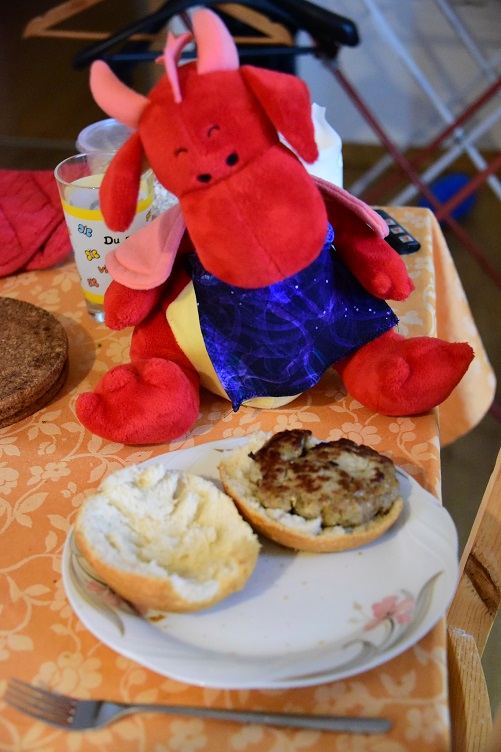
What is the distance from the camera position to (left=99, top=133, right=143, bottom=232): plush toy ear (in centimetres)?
60

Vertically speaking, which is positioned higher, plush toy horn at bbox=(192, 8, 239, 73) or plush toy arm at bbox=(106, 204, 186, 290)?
plush toy horn at bbox=(192, 8, 239, 73)

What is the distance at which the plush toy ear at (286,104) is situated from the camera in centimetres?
55

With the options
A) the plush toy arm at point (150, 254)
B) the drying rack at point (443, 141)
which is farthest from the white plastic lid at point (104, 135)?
the drying rack at point (443, 141)

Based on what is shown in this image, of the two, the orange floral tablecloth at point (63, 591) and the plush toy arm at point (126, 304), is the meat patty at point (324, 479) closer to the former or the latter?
the orange floral tablecloth at point (63, 591)

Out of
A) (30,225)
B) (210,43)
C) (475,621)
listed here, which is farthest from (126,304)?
(475,621)

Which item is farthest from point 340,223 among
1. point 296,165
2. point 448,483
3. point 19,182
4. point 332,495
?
point 448,483

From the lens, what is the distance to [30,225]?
1.01 meters

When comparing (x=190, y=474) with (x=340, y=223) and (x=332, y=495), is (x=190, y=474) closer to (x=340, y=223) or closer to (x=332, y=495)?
(x=332, y=495)

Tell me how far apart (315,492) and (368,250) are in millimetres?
287

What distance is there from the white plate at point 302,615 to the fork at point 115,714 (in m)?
0.03

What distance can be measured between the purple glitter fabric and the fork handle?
0.32 metres

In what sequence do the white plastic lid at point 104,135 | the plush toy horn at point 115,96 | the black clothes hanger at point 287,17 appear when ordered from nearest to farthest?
1. the plush toy horn at point 115,96
2. the white plastic lid at point 104,135
3. the black clothes hanger at point 287,17

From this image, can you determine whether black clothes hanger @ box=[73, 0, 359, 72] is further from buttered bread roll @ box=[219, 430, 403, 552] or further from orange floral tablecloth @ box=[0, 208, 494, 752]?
buttered bread roll @ box=[219, 430, 403, 552]

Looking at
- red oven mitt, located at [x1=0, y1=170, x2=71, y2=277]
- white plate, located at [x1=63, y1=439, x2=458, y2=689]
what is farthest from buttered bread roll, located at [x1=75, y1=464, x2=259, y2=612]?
red oven mitt, located at [x1=0, y1=170, x2=71, y2=277]
